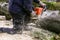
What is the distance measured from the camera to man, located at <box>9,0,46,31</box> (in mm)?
5557

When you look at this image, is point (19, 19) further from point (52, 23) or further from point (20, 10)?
point (52, 23)

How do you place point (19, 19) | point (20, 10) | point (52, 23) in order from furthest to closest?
1. point (52, 23)
2. point (19, 19)
3. point (20, 10)

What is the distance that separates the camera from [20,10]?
5.71 metres

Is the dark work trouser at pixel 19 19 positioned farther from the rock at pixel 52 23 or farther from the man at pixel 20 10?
the rock at pixel 52 23

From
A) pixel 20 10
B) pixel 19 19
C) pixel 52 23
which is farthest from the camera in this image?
pixel 52 23

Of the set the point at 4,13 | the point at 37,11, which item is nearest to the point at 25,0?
the point at 37,11

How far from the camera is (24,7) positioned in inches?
221

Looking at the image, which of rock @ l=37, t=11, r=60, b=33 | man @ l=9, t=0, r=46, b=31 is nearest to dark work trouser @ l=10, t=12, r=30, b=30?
man @ l=9, t=0, r=46, b=31

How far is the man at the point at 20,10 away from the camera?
5.56m

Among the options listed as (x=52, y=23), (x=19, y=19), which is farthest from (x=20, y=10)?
(x=52, y=23)

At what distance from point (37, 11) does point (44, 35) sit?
2.89ft

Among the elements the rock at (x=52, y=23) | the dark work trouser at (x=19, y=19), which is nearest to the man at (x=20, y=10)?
the dark work trouser at (x=19, y=19)

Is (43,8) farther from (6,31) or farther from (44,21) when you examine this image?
(6,31)

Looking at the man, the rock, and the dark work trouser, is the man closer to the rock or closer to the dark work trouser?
the dark work trouser
